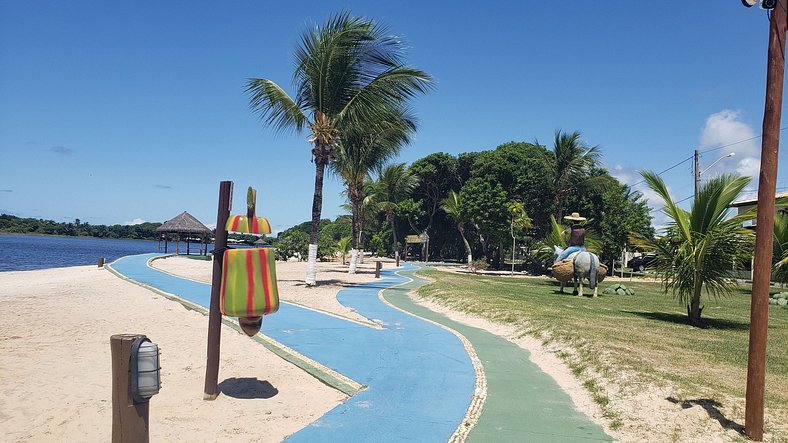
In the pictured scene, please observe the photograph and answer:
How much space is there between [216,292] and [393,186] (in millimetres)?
40672

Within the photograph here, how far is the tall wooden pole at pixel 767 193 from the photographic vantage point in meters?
4.95

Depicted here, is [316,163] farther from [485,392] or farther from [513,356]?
[485,392]

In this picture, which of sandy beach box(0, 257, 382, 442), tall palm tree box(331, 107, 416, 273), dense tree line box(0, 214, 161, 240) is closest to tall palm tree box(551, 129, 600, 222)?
tall palm tree box(331, 107, 416, 273)

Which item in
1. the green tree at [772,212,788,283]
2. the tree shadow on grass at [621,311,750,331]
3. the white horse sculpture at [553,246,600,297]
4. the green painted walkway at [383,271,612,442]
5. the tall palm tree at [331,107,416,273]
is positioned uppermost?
the tall palm tree at [331,107,416,273]

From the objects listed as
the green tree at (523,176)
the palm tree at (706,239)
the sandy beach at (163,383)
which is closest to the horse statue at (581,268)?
the palm tree at (706,239)

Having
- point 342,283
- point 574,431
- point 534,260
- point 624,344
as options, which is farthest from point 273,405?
point 534,260

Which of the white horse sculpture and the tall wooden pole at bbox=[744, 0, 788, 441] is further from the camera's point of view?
the white horse sculpture

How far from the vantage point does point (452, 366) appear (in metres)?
7.75

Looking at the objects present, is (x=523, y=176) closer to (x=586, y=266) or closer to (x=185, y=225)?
(x=586, y=266)

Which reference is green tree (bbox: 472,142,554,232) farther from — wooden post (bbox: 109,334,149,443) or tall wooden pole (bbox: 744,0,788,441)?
wooden post (bbox: 109,334,149,443)

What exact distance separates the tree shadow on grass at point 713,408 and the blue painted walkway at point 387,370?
226 centimetres

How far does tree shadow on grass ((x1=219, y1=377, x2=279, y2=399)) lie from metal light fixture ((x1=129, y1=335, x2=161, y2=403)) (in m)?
2.84

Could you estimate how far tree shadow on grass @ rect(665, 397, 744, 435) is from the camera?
506 centimetres

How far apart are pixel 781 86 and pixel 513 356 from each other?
5244mm
